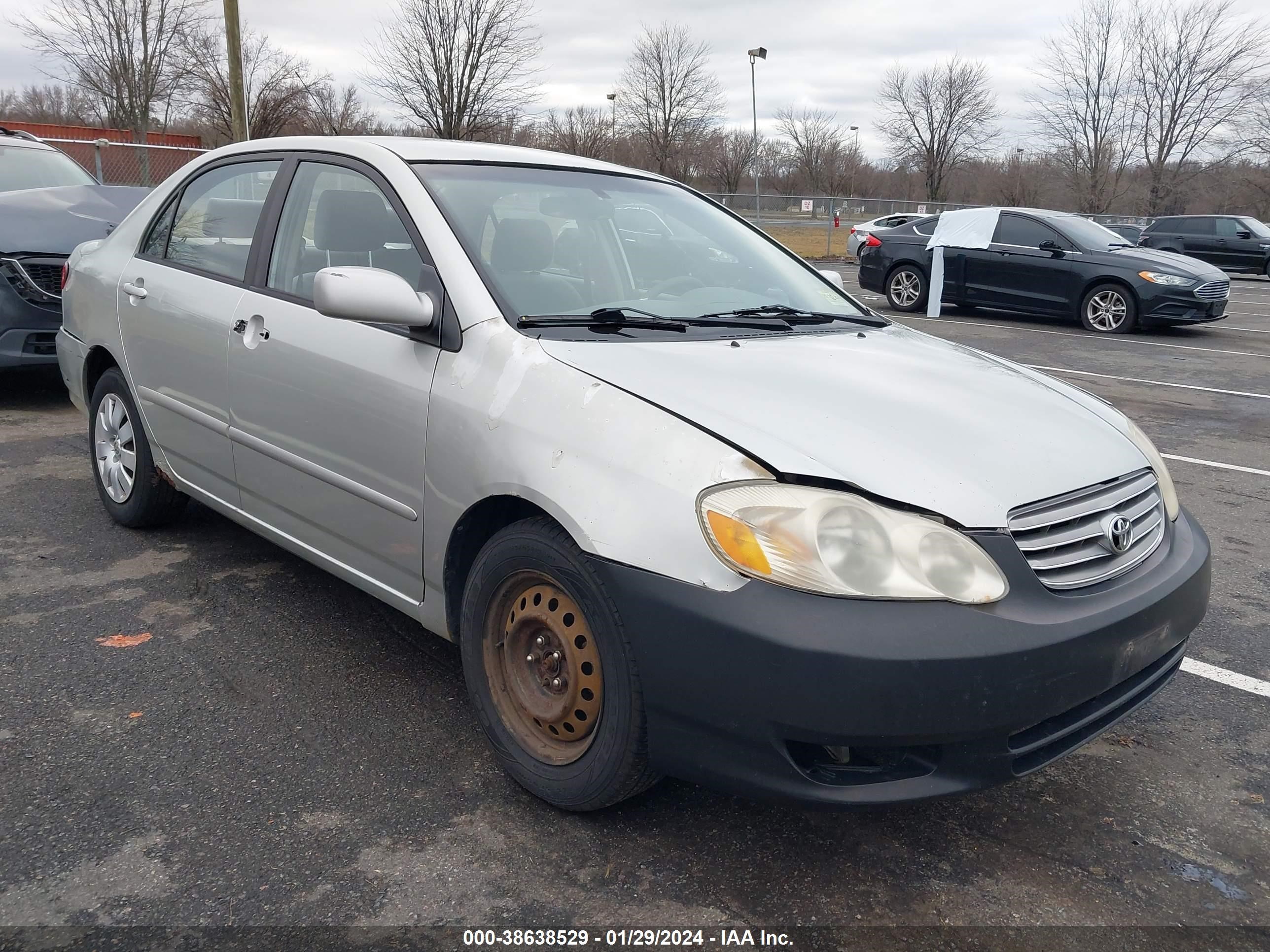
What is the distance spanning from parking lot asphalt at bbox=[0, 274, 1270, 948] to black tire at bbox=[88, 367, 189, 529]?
48cm

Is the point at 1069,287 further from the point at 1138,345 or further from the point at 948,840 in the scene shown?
the point at 948,840

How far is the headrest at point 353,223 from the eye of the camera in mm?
3146

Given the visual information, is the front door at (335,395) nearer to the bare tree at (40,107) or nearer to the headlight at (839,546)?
the headlight at (839,546)

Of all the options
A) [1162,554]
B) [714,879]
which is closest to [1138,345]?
[1162,554]

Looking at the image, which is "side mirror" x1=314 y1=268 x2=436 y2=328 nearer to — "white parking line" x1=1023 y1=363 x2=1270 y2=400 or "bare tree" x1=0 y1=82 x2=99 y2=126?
"white parking line" x1=1023 y1=363 x2=1270 y2=400

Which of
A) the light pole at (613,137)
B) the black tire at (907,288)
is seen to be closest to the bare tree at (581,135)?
the light pole at (613,137)

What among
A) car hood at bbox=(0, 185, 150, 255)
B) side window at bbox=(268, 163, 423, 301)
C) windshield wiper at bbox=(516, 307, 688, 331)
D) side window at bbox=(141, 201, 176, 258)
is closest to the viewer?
windshield wiper at bbox=(516, 307, 688, 331)

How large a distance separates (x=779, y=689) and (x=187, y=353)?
2708 mm

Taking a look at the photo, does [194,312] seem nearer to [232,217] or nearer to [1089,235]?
[232,217]

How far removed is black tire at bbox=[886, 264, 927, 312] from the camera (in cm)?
1447

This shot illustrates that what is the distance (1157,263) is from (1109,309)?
762 mm

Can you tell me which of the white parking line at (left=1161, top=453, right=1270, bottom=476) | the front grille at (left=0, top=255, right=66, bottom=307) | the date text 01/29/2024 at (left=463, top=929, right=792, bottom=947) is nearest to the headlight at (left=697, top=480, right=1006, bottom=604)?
the date text 01/29/2024 at (left=463, top=929, right=792, bottom=947)

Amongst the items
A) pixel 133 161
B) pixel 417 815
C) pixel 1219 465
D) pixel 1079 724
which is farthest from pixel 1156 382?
pixel 133 161

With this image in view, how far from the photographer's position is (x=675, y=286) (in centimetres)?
327
